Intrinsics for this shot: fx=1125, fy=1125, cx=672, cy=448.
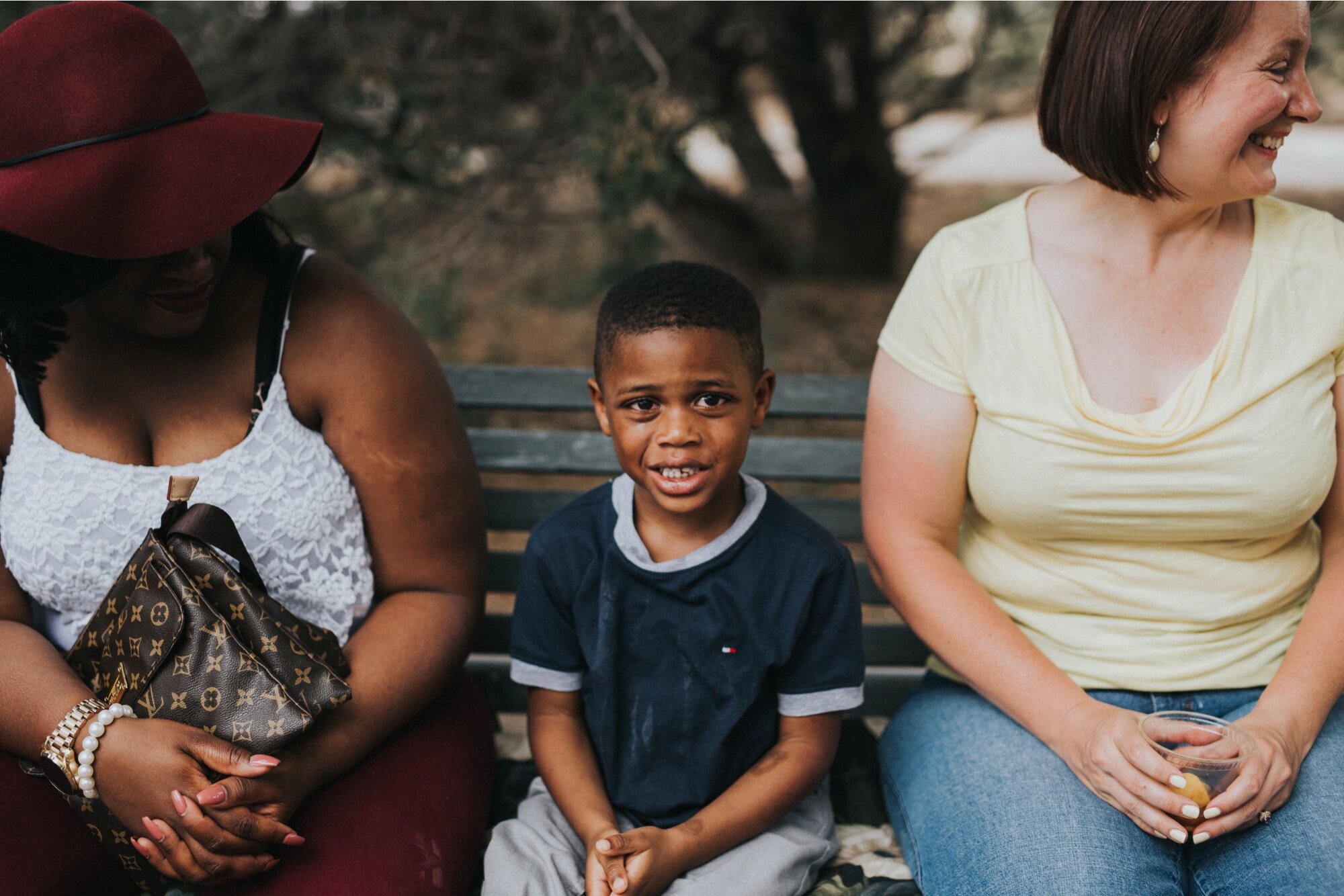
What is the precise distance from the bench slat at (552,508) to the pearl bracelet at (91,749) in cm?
96

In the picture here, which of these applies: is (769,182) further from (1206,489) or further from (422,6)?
(1206,489)

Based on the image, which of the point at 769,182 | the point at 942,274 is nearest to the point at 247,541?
the point at 942,274

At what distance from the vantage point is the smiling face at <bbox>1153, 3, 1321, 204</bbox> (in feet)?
5.66

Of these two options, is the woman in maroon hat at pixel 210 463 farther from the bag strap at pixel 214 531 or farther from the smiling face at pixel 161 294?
the bag strap at pixel 214 531

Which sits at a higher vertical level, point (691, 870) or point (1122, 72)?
point (1122, 72)

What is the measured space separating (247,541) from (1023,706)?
133 cm

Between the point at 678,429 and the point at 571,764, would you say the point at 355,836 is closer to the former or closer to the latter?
the point at 571,764

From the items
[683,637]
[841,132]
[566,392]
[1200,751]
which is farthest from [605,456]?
[841,132]

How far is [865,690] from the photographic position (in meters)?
2.58

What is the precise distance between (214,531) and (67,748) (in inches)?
15.1

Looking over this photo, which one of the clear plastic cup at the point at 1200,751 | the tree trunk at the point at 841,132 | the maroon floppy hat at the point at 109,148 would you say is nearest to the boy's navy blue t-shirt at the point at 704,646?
A: the clear plastic cup at the point at 1200,751

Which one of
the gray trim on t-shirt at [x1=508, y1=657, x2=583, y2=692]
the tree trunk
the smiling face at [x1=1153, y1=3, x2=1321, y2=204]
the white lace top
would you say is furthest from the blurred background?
the gray trim on t-shirt at [x1=508, y1=657, x2=583, y2=692]

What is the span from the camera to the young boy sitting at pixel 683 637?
176 cm

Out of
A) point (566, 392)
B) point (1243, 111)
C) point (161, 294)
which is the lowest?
point (566, 392)
